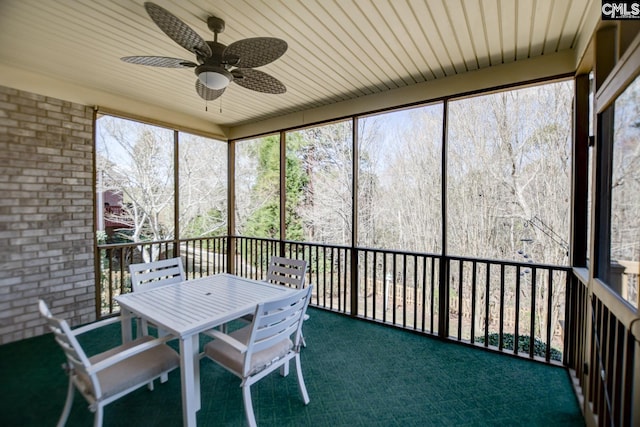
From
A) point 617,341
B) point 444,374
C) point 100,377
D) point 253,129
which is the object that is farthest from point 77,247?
point 617,341

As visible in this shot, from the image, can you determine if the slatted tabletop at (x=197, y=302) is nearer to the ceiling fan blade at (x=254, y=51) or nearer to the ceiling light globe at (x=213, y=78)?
the ceiling light globe at (x=213, y=78)

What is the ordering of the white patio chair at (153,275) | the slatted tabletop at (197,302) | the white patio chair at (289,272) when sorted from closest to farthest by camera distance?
the slatted tabletop at (197,302)
the white patio chair at (153,275)
the white patio chair at (289,272)

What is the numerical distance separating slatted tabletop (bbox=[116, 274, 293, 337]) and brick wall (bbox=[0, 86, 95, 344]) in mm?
1649

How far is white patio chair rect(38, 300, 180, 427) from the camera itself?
140cm

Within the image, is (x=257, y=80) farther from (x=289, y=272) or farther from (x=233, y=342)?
(x=233, y=342)

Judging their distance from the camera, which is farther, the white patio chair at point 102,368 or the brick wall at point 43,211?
the brick wall at point 43,211

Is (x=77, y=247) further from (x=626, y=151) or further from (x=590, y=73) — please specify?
(x=590, y=73)

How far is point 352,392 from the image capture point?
2.07m

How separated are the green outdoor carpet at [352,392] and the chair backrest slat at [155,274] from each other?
68 centimetres

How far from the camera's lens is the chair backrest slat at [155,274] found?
2.45 metres

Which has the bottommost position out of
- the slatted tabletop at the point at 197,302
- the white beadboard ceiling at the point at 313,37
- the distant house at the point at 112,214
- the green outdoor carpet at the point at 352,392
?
the green outdoor carpet at the point at 352,392

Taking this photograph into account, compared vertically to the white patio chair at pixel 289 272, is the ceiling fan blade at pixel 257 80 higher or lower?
higher

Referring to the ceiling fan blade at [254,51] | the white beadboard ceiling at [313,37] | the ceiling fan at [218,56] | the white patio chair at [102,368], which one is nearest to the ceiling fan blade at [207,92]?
the ceiling fan at [218,56]

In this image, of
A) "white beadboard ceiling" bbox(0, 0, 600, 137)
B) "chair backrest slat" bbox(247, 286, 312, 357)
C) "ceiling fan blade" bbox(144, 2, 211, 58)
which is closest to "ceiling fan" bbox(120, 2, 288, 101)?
"ceiling fan blade" bbox(144, 2, 211, 58)
